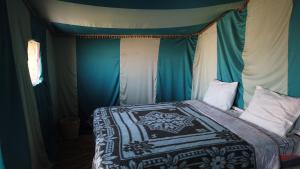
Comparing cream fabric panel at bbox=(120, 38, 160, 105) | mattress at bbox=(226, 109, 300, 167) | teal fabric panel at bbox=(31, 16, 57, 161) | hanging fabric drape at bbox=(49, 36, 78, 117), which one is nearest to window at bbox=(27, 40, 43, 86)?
teal fabric panel at bbox=(31, 16, 57, 161)

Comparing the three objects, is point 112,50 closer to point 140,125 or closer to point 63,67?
point 63,67

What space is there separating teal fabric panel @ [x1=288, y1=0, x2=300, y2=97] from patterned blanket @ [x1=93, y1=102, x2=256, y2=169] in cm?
78

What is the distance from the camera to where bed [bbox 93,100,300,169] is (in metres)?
1.55

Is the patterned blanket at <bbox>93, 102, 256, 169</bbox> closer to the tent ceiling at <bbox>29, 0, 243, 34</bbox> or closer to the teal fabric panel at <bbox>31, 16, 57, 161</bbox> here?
the teal fabric panel at <bbox>31, 16, 57, 161</bbox>

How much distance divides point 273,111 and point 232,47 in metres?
1.20

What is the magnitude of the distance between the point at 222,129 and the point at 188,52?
2349mm

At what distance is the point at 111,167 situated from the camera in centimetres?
144

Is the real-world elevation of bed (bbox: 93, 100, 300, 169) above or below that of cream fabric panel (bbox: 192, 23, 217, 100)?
below

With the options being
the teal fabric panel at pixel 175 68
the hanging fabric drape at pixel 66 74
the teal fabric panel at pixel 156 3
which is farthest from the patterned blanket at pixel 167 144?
the teal fabric panel at pixel 175 68

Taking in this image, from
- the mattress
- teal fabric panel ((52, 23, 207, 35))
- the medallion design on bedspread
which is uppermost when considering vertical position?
teal fabric panel ((52, 23, 207, 35))

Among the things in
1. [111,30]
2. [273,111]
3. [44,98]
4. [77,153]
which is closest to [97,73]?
[111,30]

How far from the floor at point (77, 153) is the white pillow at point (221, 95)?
6.11 ft

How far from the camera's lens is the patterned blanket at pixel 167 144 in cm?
154

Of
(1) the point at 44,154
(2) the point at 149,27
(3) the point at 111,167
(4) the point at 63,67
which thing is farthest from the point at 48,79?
(3) the point at 111,167
